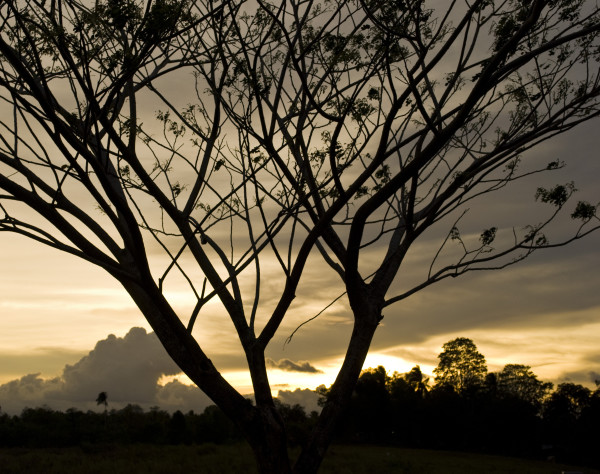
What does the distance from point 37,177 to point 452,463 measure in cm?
3293

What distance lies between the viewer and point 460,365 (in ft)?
180

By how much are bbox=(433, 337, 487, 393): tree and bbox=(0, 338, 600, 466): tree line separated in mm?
88

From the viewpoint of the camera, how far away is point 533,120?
958 centimetres

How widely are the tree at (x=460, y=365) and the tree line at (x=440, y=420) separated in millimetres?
88

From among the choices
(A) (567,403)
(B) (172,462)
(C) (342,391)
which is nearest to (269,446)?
(C) (342,391)

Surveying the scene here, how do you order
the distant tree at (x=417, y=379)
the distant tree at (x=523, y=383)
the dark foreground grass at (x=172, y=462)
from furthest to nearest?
the distant tree at (x=417, y=379), the distant tree at (x=523, y=383), the dark foreground grass at (x=172, y=462)

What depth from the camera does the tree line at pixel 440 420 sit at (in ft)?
124

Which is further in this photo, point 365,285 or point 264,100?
point 264,100

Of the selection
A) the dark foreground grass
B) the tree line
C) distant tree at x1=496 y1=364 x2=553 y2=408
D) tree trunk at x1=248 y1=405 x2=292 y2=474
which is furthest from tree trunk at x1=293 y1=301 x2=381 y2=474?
distant tree at x1=496 y1=364 x2=553 y2=408

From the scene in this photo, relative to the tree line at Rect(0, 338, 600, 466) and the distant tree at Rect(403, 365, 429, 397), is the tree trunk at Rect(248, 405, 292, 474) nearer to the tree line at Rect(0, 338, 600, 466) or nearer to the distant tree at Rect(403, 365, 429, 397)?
the tree line at Rect(0, 338, 600, 466)

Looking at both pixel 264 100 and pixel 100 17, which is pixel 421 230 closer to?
pixel 264 100

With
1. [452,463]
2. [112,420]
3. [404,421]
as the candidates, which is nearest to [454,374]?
[404,421]

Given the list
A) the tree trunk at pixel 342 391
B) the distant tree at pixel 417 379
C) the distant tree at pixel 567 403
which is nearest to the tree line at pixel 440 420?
the distant tree at pixel 567 403

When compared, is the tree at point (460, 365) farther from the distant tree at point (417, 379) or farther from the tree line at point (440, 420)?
the distant tree at point (417, 379)
